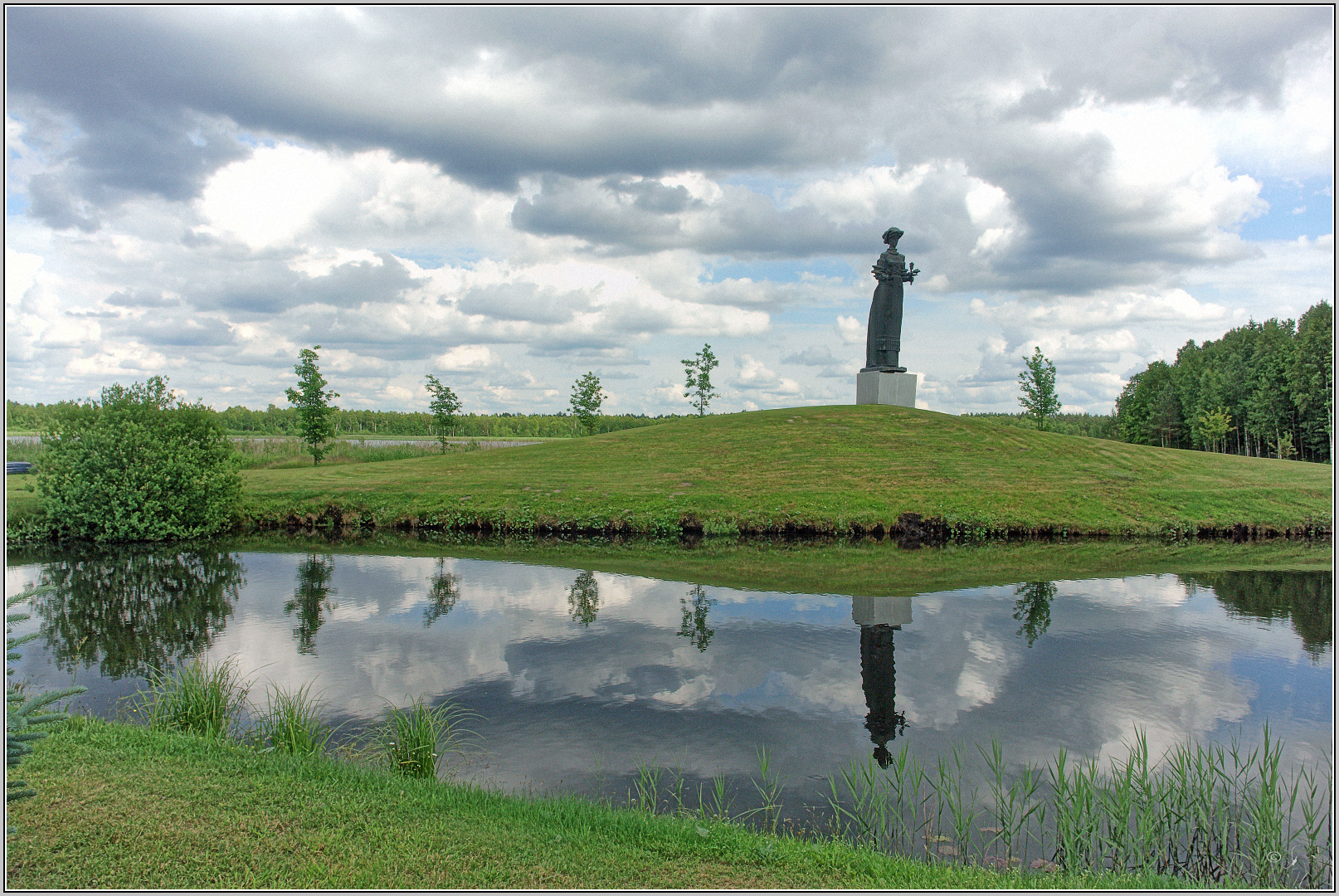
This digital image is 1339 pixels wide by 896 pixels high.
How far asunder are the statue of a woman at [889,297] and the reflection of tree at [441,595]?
2956 cm

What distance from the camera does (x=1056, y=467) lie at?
34000 mm

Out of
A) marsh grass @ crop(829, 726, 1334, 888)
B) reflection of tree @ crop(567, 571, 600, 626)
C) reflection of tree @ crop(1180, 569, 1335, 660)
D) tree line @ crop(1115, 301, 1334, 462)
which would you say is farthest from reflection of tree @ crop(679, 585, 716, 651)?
tree line @ crop(1115, 301, 1334, 462)

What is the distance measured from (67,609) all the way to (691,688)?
13.6 metres

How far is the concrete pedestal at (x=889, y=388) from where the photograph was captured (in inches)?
1725

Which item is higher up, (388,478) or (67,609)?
(388,478)

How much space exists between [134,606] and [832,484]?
23268 millimetres

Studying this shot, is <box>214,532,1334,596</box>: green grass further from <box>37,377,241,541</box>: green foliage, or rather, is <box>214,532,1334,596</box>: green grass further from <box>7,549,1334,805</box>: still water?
<box>37,377,241,541</box>: green foliage

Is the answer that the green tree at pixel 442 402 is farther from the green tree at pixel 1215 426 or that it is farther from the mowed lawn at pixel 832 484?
the green tree at pixel 1215 426

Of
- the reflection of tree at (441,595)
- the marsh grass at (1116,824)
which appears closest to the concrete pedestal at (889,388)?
the reflection of tree at (441,595)

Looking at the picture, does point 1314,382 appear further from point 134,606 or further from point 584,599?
point 134,606

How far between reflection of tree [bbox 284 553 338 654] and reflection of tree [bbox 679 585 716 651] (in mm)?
6522

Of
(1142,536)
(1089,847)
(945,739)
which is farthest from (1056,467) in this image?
(1089,847)

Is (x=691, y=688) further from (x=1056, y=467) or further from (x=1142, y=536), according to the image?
(x=1056, y=467)

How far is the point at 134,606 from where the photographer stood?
1588cm
